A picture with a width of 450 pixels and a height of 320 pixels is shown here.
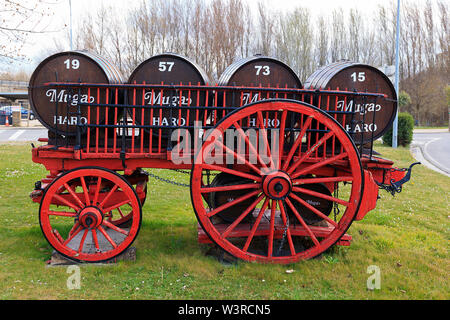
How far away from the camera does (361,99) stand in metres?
4.15

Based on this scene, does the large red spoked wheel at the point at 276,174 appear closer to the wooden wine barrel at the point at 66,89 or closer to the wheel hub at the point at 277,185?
the wheel hub at the point at 277,185

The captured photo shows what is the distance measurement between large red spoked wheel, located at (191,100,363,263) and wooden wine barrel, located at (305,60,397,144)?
1.00 ft

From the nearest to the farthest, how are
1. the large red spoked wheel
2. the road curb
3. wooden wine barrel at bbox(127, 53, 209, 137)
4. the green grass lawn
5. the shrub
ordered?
the green grass lawn
the large red spoked wheel
wooden wine barrel at bbox(127, 53, 209, 137)
the road curb
the shrub

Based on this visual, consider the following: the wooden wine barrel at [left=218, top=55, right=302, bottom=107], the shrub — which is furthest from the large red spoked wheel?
the shrub

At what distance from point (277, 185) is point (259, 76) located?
124 cm

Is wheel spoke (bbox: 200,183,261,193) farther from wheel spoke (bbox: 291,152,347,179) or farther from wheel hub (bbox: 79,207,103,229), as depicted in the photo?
wheel hub (bbox: 79,207,103,229)

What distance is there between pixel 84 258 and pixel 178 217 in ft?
6.88

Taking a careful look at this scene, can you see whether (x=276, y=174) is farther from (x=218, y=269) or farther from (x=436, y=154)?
(x=436, y=154)

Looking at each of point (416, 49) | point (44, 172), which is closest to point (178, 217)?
point (44, 172)

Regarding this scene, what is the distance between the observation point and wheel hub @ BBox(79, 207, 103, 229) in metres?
3.86

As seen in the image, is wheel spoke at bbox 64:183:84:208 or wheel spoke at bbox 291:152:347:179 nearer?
wheel spoke at bbox 291:152:347:179

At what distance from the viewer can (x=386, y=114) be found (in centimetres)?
428

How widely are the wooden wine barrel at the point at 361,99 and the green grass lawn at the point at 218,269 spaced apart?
142 cm
